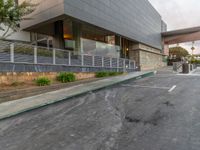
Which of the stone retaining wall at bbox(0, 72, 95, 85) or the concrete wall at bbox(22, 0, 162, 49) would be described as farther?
the concrete wall at bbox(22, 0, 162, 49)

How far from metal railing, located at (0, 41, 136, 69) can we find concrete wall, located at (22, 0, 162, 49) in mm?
2869

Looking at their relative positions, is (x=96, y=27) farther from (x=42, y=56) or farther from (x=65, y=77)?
(x=42, y=56)

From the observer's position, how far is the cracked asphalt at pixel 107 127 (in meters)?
3.50

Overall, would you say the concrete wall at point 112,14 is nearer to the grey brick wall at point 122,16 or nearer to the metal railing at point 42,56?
the grey brick wall at point 122,16

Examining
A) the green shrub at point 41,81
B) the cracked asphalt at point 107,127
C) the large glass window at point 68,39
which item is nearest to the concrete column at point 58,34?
the large glass window at point 68,39

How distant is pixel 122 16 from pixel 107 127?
17.8m

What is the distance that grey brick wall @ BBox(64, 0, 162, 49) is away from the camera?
522 inches

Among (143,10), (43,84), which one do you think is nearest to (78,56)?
(43,84)

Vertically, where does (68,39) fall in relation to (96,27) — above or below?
below

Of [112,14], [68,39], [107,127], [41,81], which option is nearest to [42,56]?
[41,81]

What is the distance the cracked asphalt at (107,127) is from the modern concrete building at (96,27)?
27.5ft

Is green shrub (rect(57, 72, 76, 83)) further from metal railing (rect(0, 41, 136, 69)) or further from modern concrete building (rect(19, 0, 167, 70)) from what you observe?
modern concrete building (rect(19, 0, 167, 70))

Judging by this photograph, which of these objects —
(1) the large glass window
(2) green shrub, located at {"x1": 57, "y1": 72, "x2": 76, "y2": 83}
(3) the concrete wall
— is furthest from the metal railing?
(1) the large glass window

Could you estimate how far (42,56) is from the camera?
10492 millimetres
